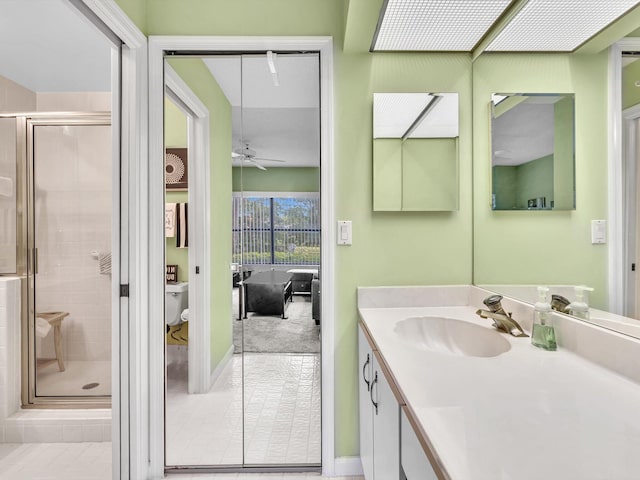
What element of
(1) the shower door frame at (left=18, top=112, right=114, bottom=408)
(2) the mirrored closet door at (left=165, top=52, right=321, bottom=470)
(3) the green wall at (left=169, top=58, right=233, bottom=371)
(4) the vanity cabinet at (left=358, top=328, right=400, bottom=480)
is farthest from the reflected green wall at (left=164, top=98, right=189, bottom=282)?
(4) the vanity cabinet at (left=358, top=328, right=400, bottom=480)

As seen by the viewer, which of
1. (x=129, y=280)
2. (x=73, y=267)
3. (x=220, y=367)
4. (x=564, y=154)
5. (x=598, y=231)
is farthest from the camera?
(x=73, y=267)

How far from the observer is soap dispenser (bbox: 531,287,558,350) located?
1.11m

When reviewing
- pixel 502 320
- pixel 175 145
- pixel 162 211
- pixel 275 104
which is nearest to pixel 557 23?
pixel 502 320

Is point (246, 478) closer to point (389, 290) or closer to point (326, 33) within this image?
point (389, 290)

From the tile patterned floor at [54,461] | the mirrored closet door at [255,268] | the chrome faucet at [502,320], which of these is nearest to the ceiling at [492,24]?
the mirrored closet door at [255,268]

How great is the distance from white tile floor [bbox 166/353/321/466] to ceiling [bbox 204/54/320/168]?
1.12 metres

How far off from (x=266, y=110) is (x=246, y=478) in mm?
1955

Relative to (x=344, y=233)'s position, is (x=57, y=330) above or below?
below

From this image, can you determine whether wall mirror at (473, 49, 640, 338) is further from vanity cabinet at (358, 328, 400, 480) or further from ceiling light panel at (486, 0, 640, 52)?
vanity cabinet at (358, 328, 400, 480)

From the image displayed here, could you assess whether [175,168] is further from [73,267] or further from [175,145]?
[73,267]

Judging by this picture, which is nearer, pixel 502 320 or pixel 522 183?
pixel 502 320

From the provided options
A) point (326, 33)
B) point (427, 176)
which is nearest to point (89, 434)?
point (427, 176)

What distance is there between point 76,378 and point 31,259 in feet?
2.46

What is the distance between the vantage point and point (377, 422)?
123 cm
